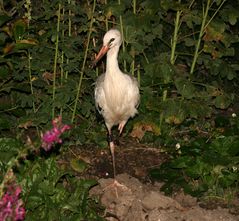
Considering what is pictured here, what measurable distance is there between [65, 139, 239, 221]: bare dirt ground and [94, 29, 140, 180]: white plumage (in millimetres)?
293

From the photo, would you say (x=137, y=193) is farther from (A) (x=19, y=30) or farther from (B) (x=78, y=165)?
(A) (x=19, y=30)

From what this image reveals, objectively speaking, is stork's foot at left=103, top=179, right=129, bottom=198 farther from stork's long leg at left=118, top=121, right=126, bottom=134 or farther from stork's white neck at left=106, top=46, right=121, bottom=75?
stork's white neck at left=106, top=46, right=121, bottom=75

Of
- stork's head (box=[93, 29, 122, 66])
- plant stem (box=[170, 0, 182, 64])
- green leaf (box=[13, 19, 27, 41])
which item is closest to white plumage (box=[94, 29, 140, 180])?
stork's head (box=[93, 29, 122, 66])

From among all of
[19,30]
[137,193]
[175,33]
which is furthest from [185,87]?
[19,30]

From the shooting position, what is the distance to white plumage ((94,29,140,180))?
538cm

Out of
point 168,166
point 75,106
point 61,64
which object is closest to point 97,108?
point 75,106

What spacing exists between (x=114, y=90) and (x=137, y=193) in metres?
1.02

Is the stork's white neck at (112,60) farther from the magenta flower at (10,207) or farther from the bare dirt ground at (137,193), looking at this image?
the magenta flower at (10,207)

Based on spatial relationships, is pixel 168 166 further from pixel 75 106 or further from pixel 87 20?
pixel 87 20

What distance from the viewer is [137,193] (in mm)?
5215

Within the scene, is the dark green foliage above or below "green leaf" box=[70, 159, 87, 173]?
above

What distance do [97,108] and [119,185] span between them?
3.02 feet

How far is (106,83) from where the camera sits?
5.51 metres

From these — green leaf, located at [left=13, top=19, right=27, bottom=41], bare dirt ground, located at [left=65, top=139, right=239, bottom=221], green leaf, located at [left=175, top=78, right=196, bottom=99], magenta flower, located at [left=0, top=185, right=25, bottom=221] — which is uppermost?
magenta flower, located at [left=0, top=185, right=25, bottom=221]
